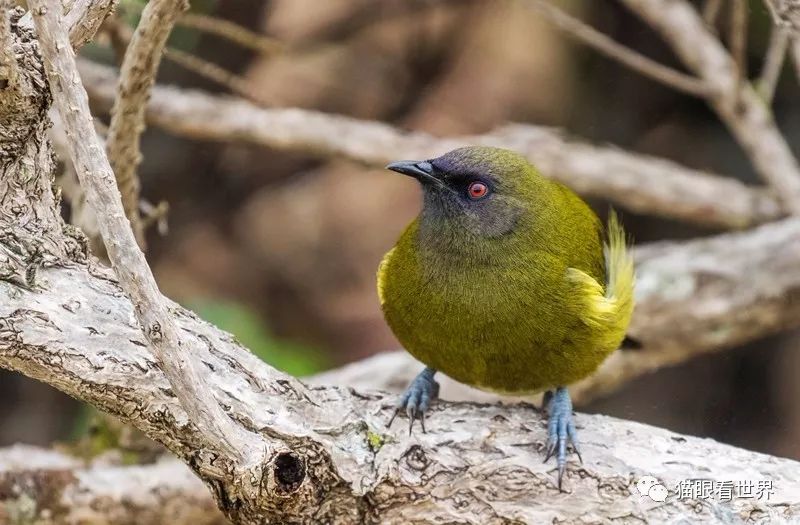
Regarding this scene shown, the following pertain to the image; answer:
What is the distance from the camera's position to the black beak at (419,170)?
302 cm

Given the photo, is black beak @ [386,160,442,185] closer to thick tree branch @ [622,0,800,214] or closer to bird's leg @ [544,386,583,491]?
bird's leg @ [544,386,583,491]

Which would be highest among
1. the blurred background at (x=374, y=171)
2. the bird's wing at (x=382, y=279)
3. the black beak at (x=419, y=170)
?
the blurred background at (x=374, y=171)

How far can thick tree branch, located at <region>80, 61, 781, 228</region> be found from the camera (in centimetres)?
486

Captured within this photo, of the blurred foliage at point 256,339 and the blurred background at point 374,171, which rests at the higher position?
the blurred background at point 374,171

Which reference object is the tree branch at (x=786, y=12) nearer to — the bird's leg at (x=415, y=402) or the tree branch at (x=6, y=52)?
the bird's leg at (x=415, y=402)

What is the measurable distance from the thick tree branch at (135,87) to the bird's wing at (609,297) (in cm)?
143

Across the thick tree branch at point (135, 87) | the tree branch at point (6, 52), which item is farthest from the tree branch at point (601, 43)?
the tree branch at point (6, 52)

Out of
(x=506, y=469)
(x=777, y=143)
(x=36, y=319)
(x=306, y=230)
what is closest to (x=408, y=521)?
(x=506, y=469)

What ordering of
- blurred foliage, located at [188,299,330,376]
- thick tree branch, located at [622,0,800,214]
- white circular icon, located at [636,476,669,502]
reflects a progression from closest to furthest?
white circular icon, located at [636,476,669,502]
thick tree branch, located at [622,0,800,214]
blurred foliage, located at [188,299,330,376]

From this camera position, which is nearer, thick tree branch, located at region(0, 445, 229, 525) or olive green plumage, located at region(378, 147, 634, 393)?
olive green plumage, located at region(378, 147, 634, 393)

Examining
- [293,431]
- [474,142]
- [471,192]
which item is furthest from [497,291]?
[474,142]

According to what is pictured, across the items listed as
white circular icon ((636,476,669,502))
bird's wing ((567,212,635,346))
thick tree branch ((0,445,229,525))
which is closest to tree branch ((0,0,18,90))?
bird's wing ((567,212,635,346))

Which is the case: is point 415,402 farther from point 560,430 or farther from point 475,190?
point 475,190

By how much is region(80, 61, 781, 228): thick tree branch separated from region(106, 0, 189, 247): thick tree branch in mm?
1248
